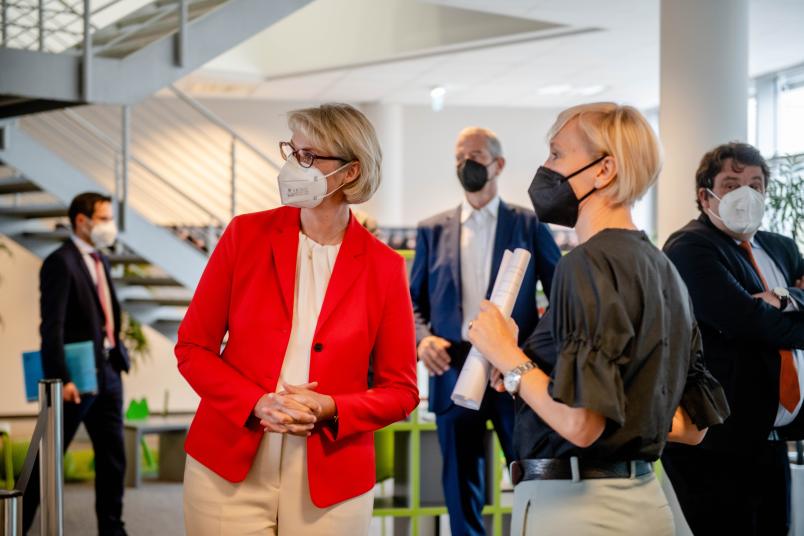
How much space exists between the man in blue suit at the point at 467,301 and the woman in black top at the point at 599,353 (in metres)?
1.70

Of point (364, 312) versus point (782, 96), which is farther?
point (782, 96)

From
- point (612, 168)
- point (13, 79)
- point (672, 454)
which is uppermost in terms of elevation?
point (13, 79)

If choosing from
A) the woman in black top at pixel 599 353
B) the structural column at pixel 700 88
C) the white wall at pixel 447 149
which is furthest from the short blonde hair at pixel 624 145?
the white wall at pixel 447 149

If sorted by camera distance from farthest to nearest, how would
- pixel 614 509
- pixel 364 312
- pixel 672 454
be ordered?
1. pixel 672 454
2. pixel 364 312
3. pixel 614 509

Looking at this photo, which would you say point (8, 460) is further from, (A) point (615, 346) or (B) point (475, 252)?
(A) point (615, 346)

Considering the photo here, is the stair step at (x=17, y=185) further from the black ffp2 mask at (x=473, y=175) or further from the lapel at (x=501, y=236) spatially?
the lapel at (x=501, y=236)

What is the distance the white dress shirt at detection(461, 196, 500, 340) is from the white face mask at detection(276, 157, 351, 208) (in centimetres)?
150

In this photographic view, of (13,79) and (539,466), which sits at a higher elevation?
(13,79)

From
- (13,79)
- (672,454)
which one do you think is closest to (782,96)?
(13,79)

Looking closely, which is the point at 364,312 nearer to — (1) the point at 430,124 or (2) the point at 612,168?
(2) the point at 612,168

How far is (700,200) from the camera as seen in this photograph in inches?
120

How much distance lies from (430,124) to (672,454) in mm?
10201

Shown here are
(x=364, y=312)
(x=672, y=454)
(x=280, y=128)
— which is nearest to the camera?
(x=364, y=312)

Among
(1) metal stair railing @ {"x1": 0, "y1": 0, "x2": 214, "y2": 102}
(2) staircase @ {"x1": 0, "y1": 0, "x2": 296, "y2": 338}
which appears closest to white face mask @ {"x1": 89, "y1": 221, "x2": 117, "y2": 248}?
(2) staircase @ {"x1": 0, "y1": 0, "x2": 296, "y2": 338}
